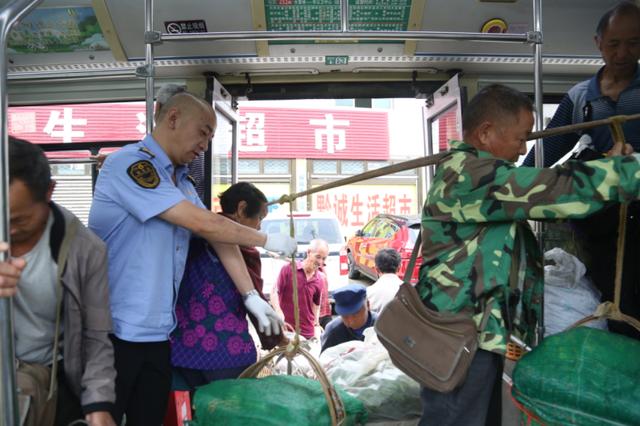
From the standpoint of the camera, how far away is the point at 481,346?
156 cm

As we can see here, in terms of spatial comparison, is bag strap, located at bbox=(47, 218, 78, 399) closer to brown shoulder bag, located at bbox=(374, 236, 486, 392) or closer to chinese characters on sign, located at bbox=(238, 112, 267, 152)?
Result: brown shoulder bag, located at bbox=(374, 236, 486, 392)

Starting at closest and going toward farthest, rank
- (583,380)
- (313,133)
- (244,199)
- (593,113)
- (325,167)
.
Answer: (583,380) → (593,113) → (244,199) → (313,133) → (325,167)

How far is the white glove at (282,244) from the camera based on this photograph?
2.12 metres

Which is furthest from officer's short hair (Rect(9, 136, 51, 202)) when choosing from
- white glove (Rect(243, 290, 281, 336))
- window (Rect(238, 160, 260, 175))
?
window (Rect(238, 160, 260, 175))

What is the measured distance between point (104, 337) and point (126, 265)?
0.31 meters

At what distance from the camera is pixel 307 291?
19.9 feet

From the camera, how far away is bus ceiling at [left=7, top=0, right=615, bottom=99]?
10.0ft

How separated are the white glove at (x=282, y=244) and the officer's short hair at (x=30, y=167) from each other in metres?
0.87

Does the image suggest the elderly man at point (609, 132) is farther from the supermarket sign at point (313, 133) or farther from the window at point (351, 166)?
the window at point (351, 166)

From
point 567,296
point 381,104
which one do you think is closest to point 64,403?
point 567,296

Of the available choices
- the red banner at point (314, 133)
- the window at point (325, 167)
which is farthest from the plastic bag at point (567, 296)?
the window at point (325, 167)

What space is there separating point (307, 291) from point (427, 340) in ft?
14.9

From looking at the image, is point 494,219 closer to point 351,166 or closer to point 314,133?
point 314,133

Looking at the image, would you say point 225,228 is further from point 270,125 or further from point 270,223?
point 270,125
